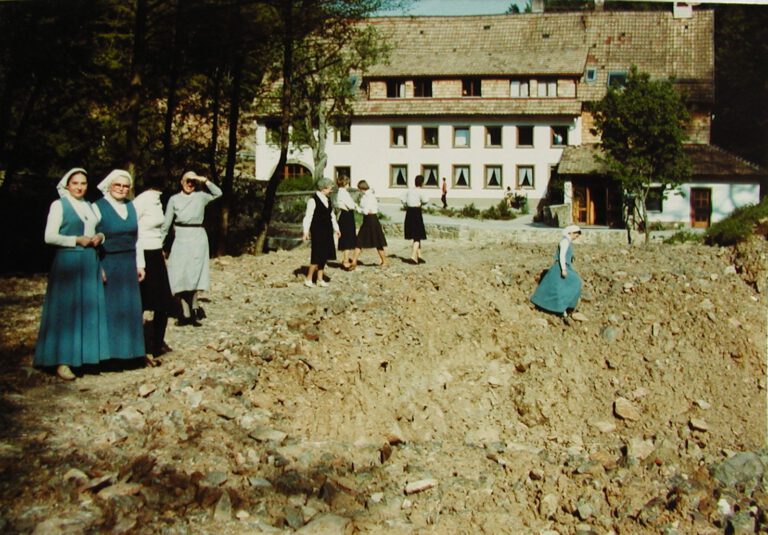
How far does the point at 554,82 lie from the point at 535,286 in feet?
107

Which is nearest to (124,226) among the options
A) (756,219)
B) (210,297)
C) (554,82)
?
(210,297)

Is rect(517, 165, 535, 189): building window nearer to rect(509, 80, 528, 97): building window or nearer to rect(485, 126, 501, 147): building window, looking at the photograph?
rect(485, 126, 501, 147): building window

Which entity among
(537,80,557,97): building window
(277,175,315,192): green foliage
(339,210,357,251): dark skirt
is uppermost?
(537,80,557,97): building window

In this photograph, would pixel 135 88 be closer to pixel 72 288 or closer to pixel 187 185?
pixel 187 185

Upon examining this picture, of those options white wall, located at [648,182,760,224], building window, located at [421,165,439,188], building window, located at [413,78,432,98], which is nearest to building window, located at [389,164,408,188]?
building window, located at [421,165,439,188]

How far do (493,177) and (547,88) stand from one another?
5897mm

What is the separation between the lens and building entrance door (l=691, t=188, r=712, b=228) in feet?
135

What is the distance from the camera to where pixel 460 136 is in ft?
163

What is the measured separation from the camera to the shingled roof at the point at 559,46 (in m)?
47.3

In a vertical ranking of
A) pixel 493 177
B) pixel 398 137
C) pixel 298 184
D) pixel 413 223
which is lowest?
pixel 413 223

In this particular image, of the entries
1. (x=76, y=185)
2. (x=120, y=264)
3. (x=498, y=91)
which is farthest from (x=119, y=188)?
(x=498, y=91)

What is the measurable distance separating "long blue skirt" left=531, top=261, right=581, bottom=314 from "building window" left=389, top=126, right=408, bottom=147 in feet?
115

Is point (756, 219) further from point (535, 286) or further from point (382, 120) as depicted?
point (382, 120)

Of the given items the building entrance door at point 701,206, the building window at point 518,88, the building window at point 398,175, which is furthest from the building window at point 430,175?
the building entrance door at point 701,206
